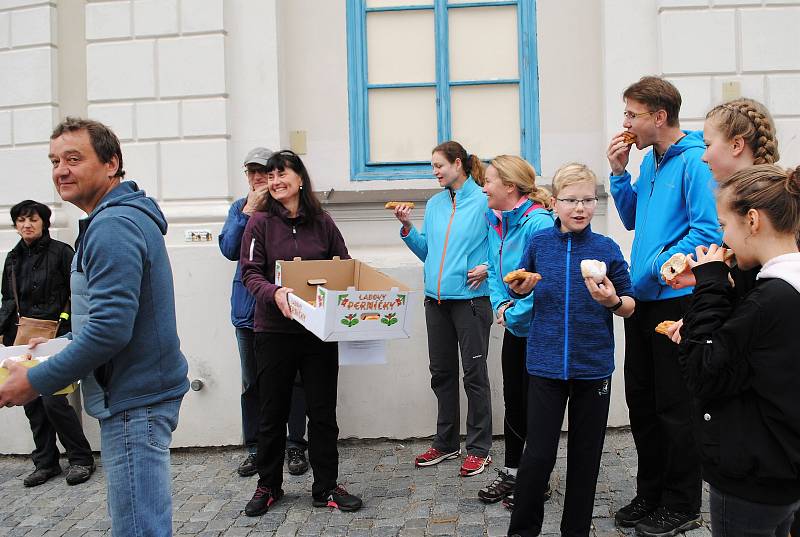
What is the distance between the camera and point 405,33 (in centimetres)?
642

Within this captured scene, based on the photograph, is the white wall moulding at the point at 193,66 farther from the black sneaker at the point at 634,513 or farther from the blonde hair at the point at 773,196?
the blonde hair at the point at 773,196

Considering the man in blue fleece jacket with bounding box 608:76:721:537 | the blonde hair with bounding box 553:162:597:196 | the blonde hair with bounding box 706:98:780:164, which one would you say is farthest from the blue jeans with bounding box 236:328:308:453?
the blonde hair with bounding box 706:98:780:164

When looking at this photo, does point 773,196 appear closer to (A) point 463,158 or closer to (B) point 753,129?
(B) point 753,129

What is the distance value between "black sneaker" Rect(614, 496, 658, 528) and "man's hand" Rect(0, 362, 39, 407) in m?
2.95

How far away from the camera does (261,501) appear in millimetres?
4750

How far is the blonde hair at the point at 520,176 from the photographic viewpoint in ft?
14.8

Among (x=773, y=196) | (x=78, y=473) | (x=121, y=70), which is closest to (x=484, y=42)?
(x=121, y=70)

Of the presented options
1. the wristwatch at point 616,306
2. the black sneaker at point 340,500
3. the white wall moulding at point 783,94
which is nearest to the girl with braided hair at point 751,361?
the wristwatch at point 616,306

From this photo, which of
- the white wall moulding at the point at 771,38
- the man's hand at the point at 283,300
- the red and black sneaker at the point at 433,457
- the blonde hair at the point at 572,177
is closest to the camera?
the blonde hair at the point at 572,177

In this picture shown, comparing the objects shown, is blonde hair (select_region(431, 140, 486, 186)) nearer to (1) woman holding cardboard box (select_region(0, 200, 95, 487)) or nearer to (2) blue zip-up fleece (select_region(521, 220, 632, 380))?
(2) blue zip-up fleece (select_region(521, 220, 632, 380))

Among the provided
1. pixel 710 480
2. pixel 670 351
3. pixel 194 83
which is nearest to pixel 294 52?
pixel 194 83

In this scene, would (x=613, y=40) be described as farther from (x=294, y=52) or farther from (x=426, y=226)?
(x=294, y=52)

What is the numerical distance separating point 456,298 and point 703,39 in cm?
258

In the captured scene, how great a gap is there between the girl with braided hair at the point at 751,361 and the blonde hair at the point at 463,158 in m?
2.97
